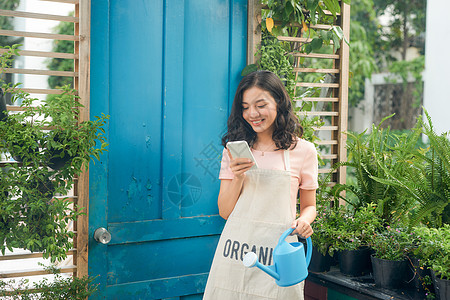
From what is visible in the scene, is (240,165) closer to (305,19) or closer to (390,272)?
(390,272)

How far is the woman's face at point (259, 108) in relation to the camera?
1947 millimetres

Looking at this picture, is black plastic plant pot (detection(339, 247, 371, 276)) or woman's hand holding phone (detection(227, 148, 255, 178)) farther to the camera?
black plastic plant pot (detection(339, 247, 371, 276))

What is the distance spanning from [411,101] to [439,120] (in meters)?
5.25

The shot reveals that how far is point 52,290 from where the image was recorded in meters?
2.19

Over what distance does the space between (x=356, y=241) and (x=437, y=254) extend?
19.7 inches

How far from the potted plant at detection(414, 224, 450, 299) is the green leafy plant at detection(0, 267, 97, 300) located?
1.59 meters

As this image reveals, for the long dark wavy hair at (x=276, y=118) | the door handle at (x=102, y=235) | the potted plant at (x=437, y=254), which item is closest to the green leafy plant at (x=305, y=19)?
the long dark wavy hair at (x=276, y=118)

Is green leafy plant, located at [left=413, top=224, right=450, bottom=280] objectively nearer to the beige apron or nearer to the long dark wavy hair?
the beige apron

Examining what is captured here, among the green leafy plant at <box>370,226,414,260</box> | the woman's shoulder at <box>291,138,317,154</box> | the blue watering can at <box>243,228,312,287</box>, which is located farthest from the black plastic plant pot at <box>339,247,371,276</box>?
the blue watering can at <box>243,228,312,287</box>

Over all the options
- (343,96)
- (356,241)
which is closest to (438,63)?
(343,96)

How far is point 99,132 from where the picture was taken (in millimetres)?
2338

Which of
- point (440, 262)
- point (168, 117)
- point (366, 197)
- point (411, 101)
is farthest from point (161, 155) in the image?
point (411, 101)

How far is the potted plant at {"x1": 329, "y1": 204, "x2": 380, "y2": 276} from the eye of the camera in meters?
2.56

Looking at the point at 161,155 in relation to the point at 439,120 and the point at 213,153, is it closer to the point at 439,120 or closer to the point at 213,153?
the point at 213,153
